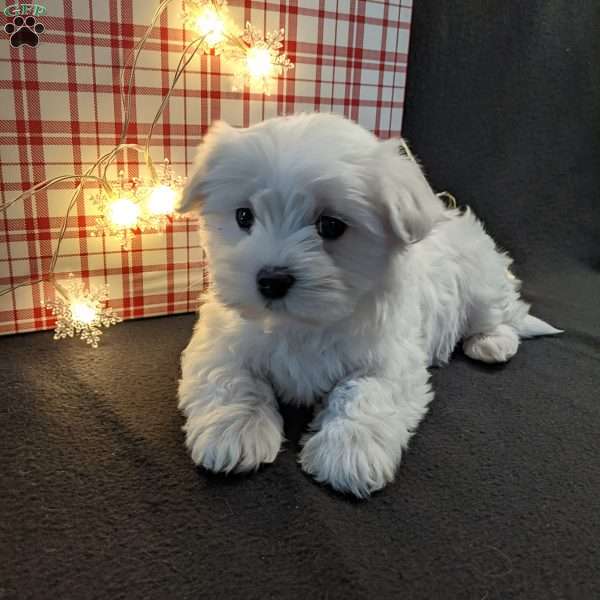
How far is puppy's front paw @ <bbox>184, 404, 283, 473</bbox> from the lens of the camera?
105cm

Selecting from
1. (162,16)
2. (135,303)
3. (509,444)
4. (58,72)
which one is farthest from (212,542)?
(162,16)

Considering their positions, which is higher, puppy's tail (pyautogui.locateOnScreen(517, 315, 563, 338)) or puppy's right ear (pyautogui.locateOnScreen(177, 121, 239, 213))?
puppy's right ear (pyautogui.locateOnScreen(177, 121, 239, 213))

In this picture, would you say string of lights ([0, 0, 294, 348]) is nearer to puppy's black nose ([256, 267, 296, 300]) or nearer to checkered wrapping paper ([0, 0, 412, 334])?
checkered wrapping paper ([0, 0, 412, 334])

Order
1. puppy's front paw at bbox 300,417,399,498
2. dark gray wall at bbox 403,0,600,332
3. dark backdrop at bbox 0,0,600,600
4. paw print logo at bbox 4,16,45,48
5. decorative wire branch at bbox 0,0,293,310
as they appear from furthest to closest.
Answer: dark gray wall at bbox 403,0,600,332 < decorative wire branch at bbox 0,0,293,310 < paw print logo at bbox 4,16,45,48 < puppy's front paw at bbox 300,417,399,498 < dark backdrop at bbox 0,0,600,600

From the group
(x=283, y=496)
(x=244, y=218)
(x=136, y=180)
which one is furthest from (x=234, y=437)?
(x=136, y=180)

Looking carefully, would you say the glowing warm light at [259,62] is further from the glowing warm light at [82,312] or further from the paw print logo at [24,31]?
the glowing warm light at [82,312]

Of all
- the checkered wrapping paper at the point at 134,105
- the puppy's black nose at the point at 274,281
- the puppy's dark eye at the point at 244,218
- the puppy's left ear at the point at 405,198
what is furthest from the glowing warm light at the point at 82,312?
the puppy's left ear at the point at 405,198

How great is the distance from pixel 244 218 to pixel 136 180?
24.9 inches

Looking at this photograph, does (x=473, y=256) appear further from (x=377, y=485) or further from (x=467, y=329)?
(x=377, y=485)

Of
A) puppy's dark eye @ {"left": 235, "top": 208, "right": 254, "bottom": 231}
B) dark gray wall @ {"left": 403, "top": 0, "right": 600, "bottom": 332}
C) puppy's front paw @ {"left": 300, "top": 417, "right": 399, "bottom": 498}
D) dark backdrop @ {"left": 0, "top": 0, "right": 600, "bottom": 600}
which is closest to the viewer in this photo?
dark backdrop @ {"left": 0, "top": 0, "right": 600, "bottom": 600}

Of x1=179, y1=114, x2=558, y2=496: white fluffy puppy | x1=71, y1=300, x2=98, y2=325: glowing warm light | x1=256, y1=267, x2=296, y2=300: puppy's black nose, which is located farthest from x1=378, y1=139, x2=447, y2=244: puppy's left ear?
x1=71, y1=300, x2=98, y2=325: glowing warm light

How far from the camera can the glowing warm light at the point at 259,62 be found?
5.49ft

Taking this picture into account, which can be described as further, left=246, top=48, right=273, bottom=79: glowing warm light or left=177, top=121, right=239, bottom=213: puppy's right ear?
left=246, top=48, right=273, bottom=79: glowing warm light

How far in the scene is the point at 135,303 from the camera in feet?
5.96
